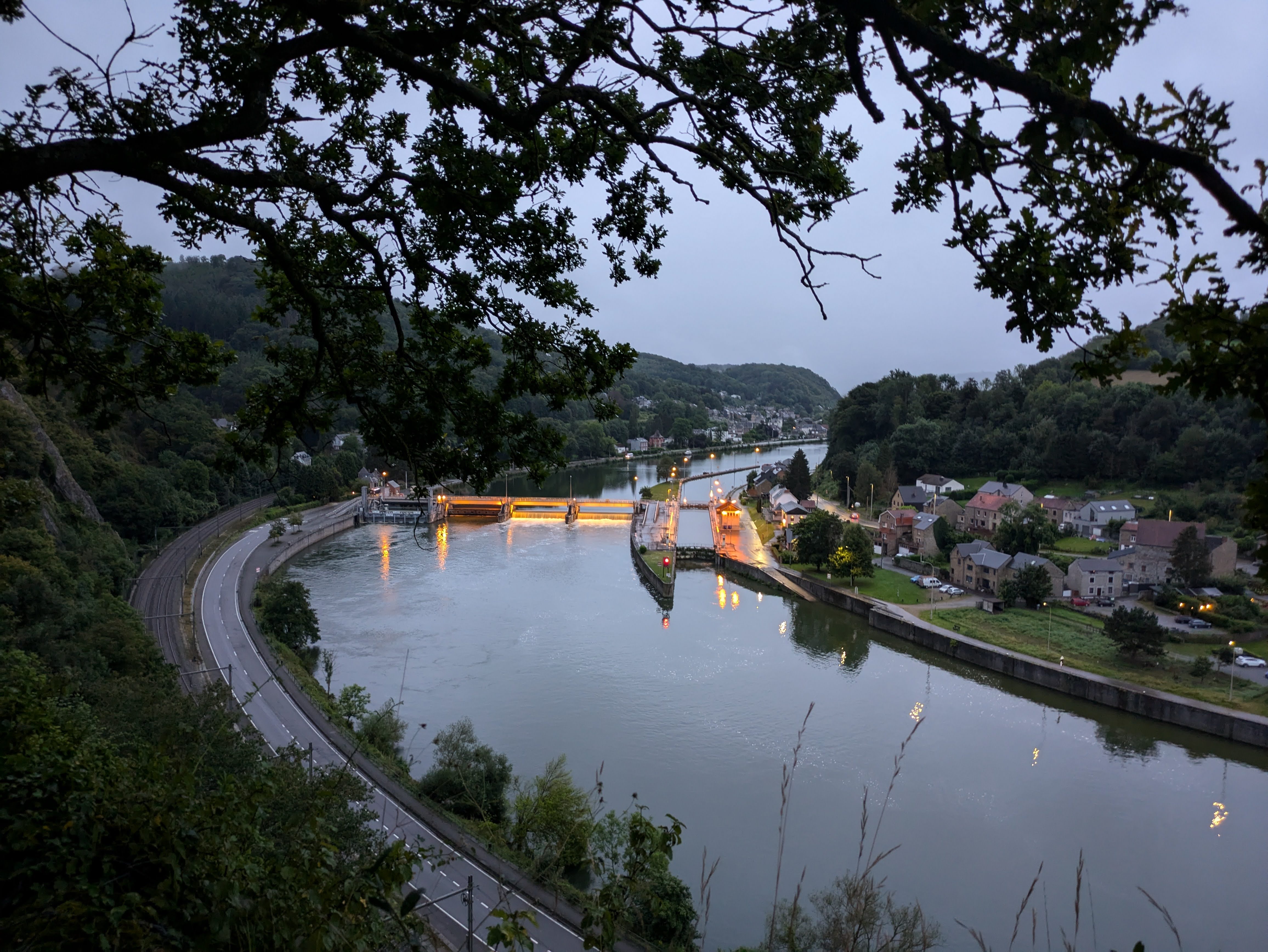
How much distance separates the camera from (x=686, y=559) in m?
19.2

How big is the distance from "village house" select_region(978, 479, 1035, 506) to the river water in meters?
8.42

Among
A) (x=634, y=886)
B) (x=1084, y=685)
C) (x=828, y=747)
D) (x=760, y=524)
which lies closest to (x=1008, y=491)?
(x=760, y=524)

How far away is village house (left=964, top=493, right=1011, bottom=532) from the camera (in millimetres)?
19938

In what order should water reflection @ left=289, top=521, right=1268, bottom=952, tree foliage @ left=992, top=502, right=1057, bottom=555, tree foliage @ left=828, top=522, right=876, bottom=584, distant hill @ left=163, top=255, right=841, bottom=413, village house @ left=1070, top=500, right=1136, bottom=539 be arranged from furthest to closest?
distant hill @ left=163, top=255, right=841, bottom=413
village house @ left=1070, top=500, right=1136, bottom=539
tree foliage @ left=992, top=502, right=1057, bottom=555
tree foliage @ left=828, top=522, right=876, bottom=584
water reflection @ left=289, top=521, right=1268, bottom=952

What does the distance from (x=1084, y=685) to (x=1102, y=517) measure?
9.64 m

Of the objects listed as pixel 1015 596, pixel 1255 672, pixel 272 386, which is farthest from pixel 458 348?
pixel 1015 596

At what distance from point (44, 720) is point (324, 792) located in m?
1.01

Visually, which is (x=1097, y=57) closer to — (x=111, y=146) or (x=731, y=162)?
(x=731, y=162)

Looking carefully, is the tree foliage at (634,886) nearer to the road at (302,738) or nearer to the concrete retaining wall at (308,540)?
the road at (302,738)

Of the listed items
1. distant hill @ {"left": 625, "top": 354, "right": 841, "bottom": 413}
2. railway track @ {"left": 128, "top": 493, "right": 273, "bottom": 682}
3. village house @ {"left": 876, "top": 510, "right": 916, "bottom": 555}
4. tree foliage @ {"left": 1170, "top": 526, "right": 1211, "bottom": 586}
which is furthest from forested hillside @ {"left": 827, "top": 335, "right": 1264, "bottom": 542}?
distant hill @ {"left": 625, "top": 354, "right": 841, "bottom": 413}

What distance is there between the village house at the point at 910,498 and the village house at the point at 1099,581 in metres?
8.91

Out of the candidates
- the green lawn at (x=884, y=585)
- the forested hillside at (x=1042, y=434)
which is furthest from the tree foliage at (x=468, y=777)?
the forested hillside at (x=1042, y=434)

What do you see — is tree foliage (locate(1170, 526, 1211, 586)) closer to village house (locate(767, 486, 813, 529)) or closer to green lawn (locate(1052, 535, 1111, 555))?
green lawn (locate(1052, 535, 1111, 555))

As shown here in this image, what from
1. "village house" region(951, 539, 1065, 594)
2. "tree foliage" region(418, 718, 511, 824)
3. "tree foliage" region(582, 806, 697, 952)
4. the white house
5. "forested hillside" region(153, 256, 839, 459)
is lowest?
"tree foliage" region(418, 718, 511, 824)
